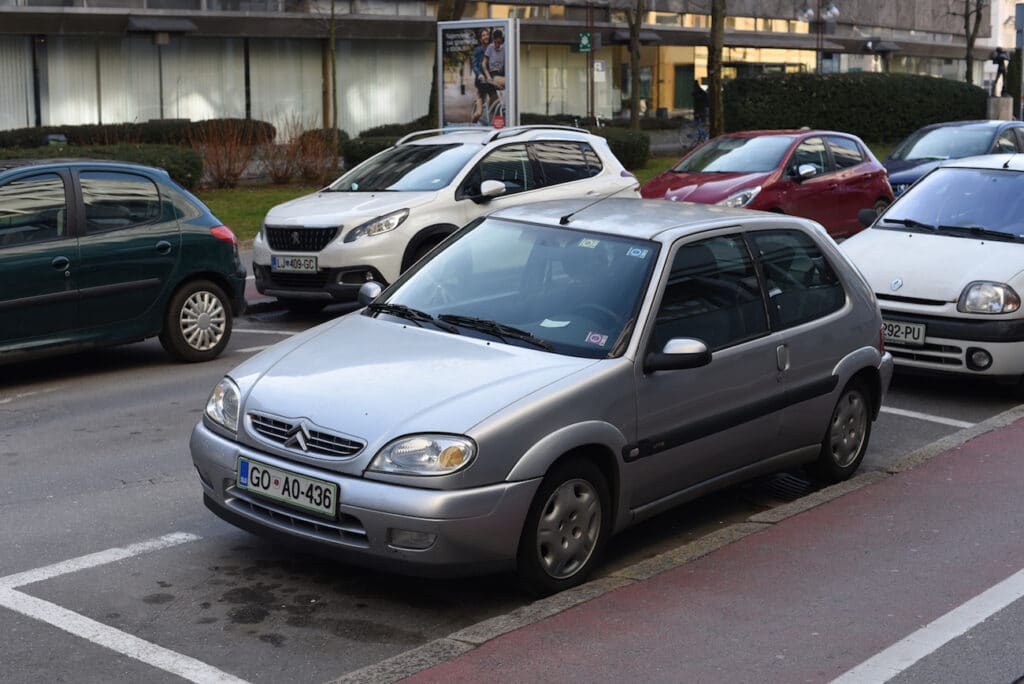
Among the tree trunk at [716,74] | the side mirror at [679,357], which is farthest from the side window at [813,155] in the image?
the tree trunk at [716,74]

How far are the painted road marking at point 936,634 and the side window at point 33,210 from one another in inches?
270

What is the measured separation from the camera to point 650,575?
18.9ft

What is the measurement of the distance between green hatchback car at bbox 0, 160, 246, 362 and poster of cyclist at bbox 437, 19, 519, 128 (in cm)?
1166

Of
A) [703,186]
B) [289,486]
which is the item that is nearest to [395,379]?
[289,486]

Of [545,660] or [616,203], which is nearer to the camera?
[545,660]

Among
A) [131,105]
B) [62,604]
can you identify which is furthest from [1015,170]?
[131,105]

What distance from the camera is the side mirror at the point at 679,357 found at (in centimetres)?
586

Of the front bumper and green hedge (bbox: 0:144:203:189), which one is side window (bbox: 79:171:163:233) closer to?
the front bumper

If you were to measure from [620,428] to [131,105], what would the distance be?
36.9m

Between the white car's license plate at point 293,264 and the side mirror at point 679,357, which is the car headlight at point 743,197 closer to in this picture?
the white car's license plate at point 293,264

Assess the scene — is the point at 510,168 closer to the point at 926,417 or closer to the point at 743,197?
the point at 743,197

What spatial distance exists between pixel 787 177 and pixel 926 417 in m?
7.99

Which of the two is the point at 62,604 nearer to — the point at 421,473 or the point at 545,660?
the point at 421,473

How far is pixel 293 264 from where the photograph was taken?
12.8m
